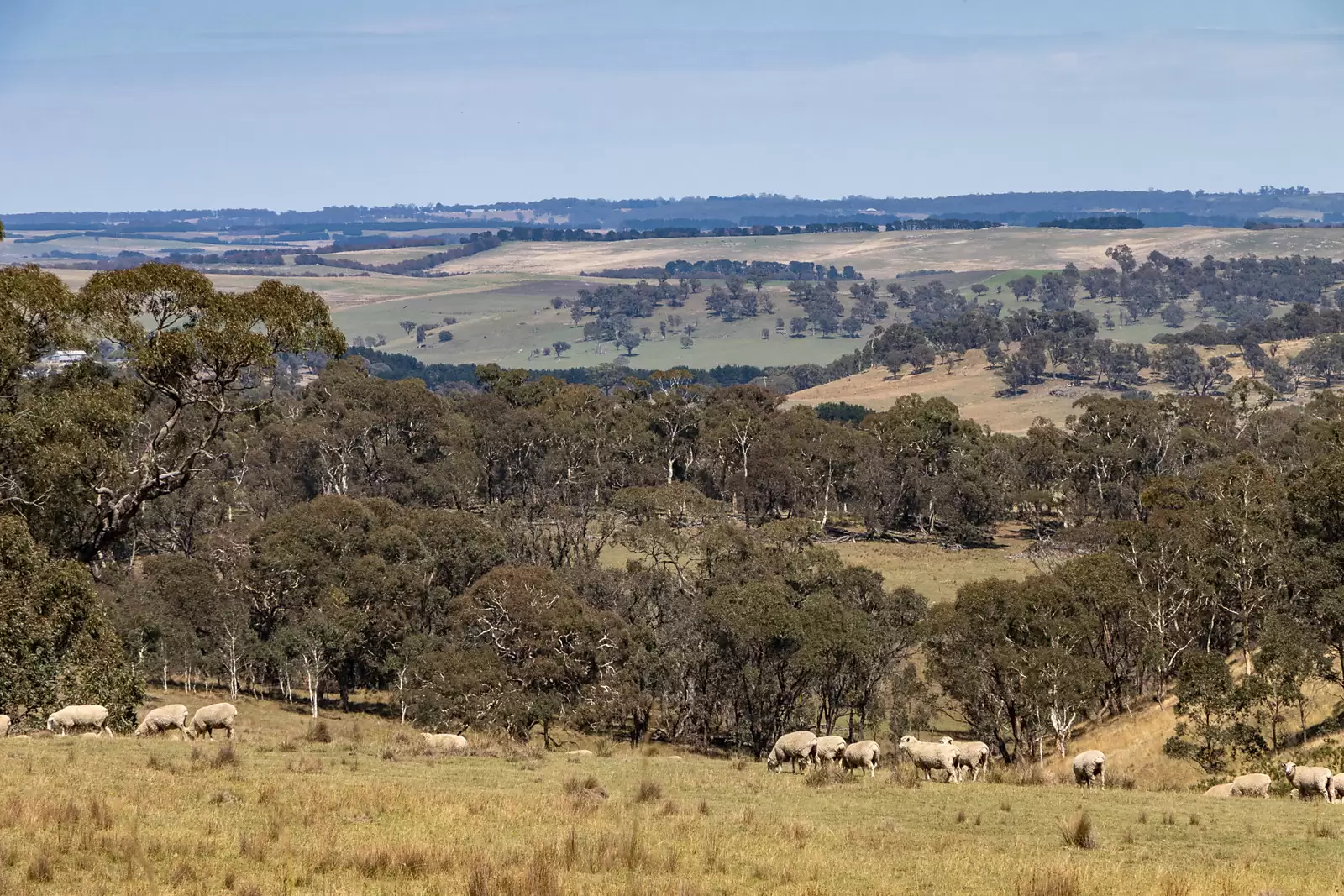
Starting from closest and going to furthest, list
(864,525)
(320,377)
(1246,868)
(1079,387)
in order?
(1246,868) < (864,525) < (320,377) < (1079,387)

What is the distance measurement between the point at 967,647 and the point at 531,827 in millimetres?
33232

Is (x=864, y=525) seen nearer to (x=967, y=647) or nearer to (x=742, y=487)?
(x=742, y=487)

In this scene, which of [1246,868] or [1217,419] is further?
[1217,419]

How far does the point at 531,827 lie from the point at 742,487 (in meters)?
91.3

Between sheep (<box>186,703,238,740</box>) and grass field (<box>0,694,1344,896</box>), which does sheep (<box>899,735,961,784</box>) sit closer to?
grass field (<box>0,694,1344,896</box>)

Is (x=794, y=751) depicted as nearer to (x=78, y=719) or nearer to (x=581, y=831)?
(x=581, y=831)

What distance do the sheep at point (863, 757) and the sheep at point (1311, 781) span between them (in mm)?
7330

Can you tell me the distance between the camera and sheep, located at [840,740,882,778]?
959 inches

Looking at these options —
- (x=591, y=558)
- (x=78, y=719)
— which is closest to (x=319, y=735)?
(x=78, y=719)

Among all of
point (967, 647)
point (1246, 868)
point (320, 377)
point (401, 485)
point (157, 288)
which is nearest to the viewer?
point (1246, 868)

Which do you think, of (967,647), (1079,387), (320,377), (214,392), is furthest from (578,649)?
(1079,387)

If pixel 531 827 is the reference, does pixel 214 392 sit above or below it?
above

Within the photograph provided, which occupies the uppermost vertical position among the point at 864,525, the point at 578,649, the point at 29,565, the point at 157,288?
the point at 157,288

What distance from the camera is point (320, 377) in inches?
4646
